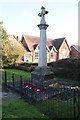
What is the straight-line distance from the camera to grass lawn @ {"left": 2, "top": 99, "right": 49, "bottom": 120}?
179 inches

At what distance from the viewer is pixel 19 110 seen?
5020 millimetres

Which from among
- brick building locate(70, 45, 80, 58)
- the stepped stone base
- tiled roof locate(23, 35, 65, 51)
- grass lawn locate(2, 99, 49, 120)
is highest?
tiled roof locate(23, 35, 65, 51)

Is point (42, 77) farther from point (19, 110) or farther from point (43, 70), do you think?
point (19, 110)

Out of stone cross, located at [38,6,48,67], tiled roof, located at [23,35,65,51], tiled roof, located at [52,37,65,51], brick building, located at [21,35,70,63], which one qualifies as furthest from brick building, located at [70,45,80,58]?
stone cross, located at [38,6,48,67]

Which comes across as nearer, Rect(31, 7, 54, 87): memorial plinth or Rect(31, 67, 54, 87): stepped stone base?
Rect(31, 67, 54, 87): stepped stone base

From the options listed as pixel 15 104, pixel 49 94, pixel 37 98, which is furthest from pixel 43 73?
pixel 15 104

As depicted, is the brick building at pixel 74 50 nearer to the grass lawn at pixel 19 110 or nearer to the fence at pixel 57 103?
the fence at pixel 57 103

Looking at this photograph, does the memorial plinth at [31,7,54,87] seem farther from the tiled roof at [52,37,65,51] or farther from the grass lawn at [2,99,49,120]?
the tiled roof at [52,37,65,51]

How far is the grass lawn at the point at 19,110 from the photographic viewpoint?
179 inches

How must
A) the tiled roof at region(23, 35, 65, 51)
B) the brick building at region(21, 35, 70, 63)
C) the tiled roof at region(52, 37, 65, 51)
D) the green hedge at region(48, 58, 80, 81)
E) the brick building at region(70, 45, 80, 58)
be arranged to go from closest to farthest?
the green hedge at region(48, 58, 80, 81), the brick building at region(21, 35, 70, 63), the tiled roof at region(23, 35, 65, 51), the tiled roof at region(52, 37, 65, 51), the brick building at region(70, 45, 80, 58)

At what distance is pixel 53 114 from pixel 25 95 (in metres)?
2.29

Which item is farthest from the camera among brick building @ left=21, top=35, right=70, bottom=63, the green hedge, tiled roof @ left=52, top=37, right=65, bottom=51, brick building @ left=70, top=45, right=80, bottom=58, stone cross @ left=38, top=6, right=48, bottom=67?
brick building @ left=70, top=45, right=80, bottom=58

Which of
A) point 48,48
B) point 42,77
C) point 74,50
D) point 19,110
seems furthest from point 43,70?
point 74,50

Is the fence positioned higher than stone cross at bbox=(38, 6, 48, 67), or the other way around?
stone cross at bbox=(38, 6, 48, 67)
